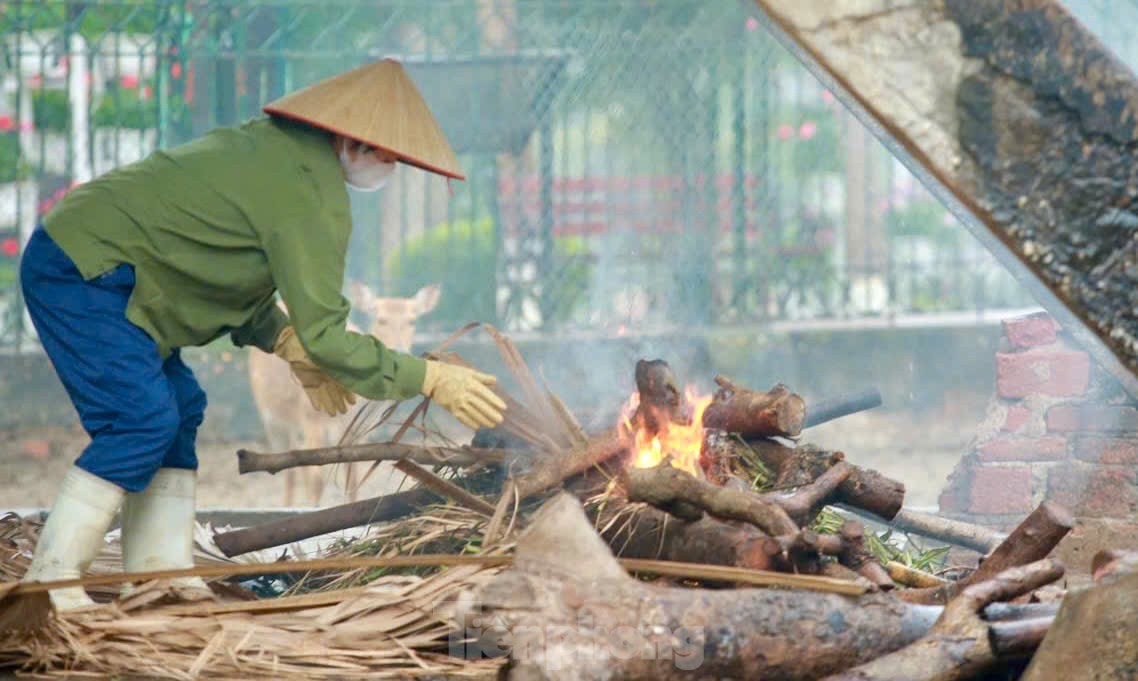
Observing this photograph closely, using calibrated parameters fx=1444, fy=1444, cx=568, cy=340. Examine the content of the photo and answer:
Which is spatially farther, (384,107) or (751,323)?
(751,323)

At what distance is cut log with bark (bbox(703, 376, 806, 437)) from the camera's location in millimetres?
4223

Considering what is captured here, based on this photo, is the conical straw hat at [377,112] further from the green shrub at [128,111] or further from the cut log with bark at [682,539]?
the green shrub at [128,111]

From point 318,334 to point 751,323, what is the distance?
29.0 ft

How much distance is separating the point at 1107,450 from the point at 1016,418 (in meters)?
0.47

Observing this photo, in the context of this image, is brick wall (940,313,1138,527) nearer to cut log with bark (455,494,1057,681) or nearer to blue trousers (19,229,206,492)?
cut log with bark (455,494,1057,681)

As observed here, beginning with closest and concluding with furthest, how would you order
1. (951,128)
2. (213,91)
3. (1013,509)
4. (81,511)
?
(951,128) < (81,511) < (1013,509) < (213,91)

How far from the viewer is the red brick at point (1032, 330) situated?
5.75 metres

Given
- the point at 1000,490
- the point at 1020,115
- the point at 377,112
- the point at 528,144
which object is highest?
the point at 1020,115

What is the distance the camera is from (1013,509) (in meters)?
5.79

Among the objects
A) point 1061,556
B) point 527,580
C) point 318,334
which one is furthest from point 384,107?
point 1061,556

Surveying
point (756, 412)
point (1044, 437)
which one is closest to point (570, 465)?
point (756, 412)

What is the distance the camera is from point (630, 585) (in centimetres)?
313

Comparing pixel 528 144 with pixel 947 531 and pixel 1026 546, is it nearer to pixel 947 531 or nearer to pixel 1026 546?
pixel 947 531

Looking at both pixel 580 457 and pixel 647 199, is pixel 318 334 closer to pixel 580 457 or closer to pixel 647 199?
pixel 580 457
